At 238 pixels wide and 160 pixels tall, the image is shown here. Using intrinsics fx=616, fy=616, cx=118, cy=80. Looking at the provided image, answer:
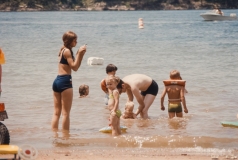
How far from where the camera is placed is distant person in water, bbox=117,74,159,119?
910 cm

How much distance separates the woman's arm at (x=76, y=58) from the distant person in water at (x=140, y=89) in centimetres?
122

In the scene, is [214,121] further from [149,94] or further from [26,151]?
[26,151]

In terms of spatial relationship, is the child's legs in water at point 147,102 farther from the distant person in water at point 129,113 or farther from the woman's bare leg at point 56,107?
the woman's bare leg at point 56,107

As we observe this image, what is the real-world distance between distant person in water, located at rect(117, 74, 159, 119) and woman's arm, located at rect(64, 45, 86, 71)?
4.00ft

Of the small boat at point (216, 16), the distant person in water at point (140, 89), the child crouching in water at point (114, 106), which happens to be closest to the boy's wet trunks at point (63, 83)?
the child crouching in water at point (114, 106)

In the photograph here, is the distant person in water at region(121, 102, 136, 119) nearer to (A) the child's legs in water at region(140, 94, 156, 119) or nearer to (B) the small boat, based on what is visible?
(A) the child's legs in water at region(140, 94, 156, 119)

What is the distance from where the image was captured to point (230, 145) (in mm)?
7715

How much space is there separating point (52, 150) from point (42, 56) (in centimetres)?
1648

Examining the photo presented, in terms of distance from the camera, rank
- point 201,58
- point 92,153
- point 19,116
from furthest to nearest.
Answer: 1. point 201,58
2. point 19,116
3. point 92,153

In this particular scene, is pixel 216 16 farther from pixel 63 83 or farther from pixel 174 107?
pixel 63 83

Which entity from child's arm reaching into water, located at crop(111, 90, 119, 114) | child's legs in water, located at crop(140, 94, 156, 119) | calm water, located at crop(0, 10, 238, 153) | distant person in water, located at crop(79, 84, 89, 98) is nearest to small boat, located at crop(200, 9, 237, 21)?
calm water, located at crop(0, 10, 238, 153)

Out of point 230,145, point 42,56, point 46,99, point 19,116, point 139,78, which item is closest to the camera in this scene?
point 230,145

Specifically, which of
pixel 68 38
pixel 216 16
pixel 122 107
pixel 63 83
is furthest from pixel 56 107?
pixel 216 16

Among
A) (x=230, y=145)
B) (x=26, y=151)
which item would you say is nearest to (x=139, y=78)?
(x=230, y=145)
